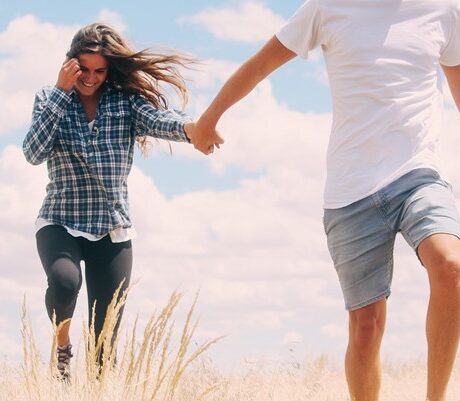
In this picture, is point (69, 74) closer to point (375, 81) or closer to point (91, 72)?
point (91, 72)

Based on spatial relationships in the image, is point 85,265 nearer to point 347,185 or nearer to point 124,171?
point 124,171

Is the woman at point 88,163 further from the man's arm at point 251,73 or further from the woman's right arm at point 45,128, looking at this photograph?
the man's arm at point 251,73

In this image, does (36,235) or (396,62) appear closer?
(396,62)

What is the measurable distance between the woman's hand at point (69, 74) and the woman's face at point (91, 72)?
85 mm

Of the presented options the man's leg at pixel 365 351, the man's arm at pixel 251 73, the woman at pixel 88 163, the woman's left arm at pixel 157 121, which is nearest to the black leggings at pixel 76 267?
the woman at pixel 88 163

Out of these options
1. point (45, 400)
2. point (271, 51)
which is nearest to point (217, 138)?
point (271, 51)

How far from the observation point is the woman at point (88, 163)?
612 centimetres

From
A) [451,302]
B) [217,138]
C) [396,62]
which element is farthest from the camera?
[217,138]

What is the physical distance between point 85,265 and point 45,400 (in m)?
1.58

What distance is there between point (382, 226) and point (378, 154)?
0.34 m

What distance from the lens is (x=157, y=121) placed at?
6207mm

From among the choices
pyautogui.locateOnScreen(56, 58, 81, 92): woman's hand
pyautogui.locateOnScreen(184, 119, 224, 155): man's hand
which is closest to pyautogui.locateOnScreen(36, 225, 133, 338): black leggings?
pyautogui.locateOnScreen(56, 58, 81, 92): woman's hand

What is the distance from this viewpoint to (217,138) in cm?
541

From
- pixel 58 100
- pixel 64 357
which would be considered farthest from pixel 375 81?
pixel 64 357
